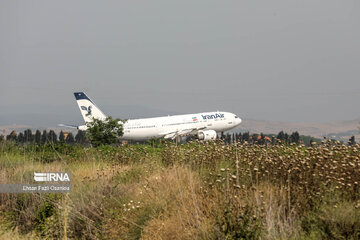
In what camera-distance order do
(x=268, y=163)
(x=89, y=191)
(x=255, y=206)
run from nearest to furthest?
(x=255, y=206) → (x=268, y=163) → (x=89, y=191)

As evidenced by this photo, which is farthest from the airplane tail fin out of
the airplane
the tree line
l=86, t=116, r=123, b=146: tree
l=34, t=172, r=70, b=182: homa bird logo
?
l=34, t=172, r=70, b=182: homa bird logo

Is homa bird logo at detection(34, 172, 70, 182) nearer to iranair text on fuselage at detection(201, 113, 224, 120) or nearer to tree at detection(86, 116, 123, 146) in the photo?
tree at detection(86, 116, 123, 146)

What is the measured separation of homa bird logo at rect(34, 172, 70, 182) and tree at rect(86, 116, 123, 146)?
25582mm

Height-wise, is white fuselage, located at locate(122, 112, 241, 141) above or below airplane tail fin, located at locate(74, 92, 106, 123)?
below

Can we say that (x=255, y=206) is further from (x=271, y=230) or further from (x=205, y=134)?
(x=205, y=134)

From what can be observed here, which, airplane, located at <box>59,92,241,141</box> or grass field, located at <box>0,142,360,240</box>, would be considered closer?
grass field, located at <box>0,142,360,240</box>

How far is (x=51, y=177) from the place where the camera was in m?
10.1

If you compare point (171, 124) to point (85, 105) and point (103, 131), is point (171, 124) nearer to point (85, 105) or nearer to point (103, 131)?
point (85, 105)

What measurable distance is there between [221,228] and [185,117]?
4510 cm

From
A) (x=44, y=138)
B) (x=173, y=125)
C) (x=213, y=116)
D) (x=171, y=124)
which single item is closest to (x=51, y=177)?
(x=44, y=138)

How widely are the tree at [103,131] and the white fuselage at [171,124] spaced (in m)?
12.5

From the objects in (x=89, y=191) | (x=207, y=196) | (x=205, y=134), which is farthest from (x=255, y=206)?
(x=205, y=134)

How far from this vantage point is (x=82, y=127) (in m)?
49.4

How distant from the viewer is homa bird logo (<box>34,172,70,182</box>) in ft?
32.9
